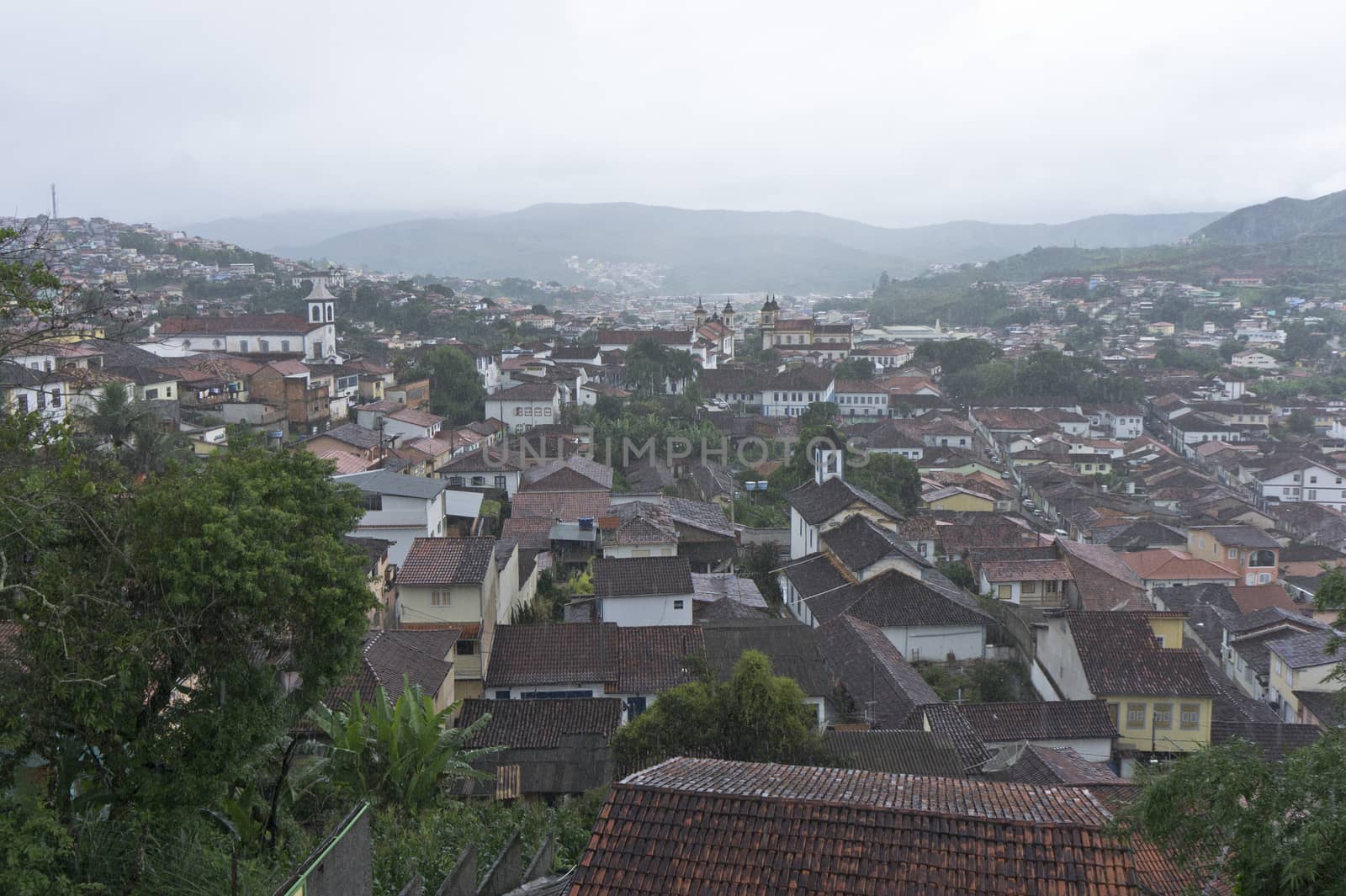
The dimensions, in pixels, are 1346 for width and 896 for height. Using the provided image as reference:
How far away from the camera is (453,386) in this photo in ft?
137

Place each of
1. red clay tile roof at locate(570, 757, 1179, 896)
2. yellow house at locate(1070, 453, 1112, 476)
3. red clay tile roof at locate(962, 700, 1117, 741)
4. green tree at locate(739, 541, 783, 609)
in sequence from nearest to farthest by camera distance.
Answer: red clay tile roof at locate(570, 757, 1179, 896) → red clay tile roof at locate(962, 700, 1117, 741) → green tree at locate(739, 541, 783, 609) → yellow house at locate(1070, 453, 1112, 476)

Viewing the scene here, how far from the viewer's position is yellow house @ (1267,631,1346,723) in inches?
773

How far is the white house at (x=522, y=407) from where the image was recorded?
40.1 metres

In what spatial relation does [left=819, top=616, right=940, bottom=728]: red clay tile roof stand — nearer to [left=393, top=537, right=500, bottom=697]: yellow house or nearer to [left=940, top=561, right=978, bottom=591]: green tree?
[left=393, top=537, right=500, bottom=697]: yellow house

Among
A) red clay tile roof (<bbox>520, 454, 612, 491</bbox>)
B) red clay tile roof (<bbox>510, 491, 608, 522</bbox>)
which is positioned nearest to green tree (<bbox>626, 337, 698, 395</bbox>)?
red clay tile roof (<bbox>520, 454, 612, 491</bbox>)

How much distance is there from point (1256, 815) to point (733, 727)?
22.0 feet

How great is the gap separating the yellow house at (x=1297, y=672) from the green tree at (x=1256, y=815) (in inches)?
648

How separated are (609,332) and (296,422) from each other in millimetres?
31036

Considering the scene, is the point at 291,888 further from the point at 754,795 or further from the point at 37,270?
the point at 37,270

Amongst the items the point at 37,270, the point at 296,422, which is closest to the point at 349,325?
the point at 296,422

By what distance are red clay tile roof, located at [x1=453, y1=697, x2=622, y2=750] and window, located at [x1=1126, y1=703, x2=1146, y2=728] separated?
828cm

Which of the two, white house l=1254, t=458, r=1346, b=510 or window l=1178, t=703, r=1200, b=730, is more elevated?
window l=1178, t=703, r=1200, b=730

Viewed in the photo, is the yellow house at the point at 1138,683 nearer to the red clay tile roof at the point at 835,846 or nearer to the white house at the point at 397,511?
the red clay tile roof at the point at 835,846

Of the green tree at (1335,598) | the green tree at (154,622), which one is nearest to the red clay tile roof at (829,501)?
the green tree at (154,622)
